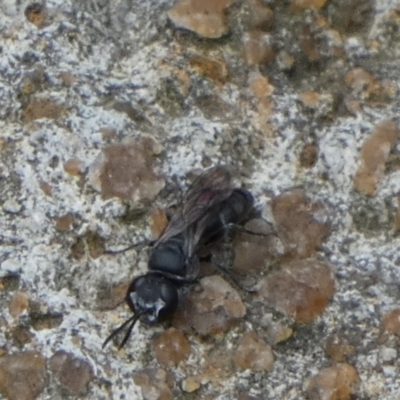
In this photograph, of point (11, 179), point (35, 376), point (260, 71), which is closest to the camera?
point (35, 376)

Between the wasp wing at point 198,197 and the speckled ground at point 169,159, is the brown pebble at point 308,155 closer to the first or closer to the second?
the speckled ground at point 169,159

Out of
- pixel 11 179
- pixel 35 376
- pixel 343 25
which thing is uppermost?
pixel 343 25

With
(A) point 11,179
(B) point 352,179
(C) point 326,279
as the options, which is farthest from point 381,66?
(A) point 11,179

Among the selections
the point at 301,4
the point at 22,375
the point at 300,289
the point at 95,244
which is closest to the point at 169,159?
the point at 95,244

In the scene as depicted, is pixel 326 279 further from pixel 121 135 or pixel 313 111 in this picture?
pixel 121 135

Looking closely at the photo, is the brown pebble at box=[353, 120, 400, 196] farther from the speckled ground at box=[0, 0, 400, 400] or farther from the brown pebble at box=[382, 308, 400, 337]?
the brown pebble at box=[382, 308, 400, 337]

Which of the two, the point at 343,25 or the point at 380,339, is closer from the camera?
the point at 380,339

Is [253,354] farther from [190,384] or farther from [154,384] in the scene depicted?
[154,384]
